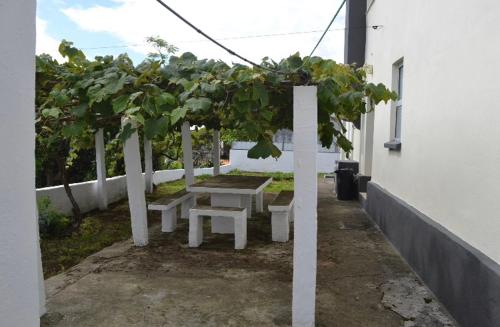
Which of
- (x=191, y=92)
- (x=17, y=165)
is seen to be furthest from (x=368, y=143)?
(x=17, y=165)

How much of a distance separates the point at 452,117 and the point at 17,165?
3.57 m

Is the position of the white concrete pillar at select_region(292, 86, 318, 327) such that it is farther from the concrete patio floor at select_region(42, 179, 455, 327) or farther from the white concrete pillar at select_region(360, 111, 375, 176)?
the white concrete pillar at select_region(360, 111, 375, 176)

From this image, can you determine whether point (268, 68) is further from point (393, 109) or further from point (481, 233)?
point (393, 109)

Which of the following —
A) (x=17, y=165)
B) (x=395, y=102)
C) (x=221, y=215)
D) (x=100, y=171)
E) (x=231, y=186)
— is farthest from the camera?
(x=100, y=171)

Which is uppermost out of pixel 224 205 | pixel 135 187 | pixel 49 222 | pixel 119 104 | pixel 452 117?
pixel 119 104

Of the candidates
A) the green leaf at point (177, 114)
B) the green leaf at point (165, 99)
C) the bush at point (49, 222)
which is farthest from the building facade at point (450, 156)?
the bush at point (49, 222)

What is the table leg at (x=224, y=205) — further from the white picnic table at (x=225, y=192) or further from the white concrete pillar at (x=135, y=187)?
the white concrete pillar at (x=135, y=187)

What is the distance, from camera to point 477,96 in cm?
330

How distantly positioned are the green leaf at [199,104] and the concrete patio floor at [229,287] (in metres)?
1.75

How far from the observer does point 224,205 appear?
21.6 ft

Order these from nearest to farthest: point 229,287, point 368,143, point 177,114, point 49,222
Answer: point 177,114 → point 229,287 → point 49,222 → point 368,143

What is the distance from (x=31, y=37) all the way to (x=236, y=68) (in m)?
2.13

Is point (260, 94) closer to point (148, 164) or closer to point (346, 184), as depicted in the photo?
point (346, 184)

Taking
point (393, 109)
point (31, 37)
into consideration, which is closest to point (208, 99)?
point (31, 37)
